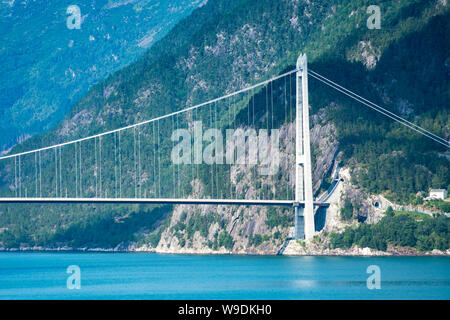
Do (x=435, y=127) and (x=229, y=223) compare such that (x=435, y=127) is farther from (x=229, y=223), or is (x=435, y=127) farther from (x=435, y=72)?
(x=229, y=223)

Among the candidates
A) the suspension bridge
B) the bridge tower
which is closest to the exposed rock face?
the suspension bridge

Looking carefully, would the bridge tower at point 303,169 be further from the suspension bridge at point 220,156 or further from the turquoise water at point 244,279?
the turquoise water at point 244,279

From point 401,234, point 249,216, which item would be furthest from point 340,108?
point 401,234

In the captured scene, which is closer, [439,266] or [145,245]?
[439,266]

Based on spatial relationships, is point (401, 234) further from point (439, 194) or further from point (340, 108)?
point (340, 108)

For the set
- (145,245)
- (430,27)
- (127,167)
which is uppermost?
(430,27)
